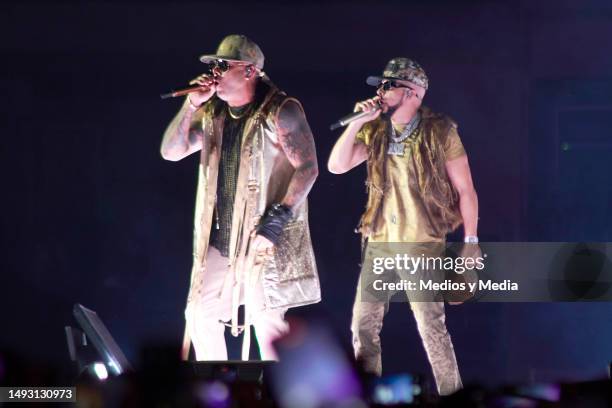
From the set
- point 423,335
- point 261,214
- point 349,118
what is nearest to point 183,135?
point 261,214

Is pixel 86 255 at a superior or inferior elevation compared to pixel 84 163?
inferior

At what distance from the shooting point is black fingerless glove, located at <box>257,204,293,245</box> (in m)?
6.40

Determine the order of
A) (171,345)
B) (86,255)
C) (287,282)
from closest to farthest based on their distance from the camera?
(171,345) → (287,282) → (86,255)

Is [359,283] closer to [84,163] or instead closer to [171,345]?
[84,163]

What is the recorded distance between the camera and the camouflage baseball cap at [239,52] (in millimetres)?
6633

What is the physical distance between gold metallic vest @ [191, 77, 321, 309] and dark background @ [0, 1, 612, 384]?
19cm

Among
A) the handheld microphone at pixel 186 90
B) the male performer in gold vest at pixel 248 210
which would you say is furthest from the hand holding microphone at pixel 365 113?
the handheld microphone at pixel 186 90

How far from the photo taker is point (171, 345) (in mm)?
2736

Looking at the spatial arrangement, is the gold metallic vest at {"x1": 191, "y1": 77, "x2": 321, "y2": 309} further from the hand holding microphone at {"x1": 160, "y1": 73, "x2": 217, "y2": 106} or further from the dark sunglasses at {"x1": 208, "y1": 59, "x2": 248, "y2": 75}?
the dark sunglasses at {"x1": 208, "y1": 59, "x2": 248, "y2": 75}

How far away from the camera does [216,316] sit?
6.47 meters

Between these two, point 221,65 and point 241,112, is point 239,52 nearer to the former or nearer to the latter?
point 221,65

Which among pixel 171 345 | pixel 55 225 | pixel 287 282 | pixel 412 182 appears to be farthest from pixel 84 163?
pixel 171 345

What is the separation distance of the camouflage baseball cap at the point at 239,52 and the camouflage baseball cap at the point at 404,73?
68cm

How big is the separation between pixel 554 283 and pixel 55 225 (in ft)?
10.1
